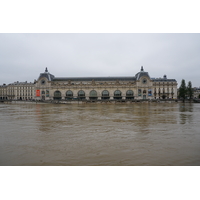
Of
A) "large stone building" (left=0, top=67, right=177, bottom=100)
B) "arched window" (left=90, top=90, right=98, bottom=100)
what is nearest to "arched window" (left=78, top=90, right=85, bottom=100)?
"large stone building" (left=0, top=67, right=177, bottom=100)

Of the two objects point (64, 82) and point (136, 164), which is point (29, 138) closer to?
point (136, 164)

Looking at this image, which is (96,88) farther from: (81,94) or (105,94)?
(81,94)

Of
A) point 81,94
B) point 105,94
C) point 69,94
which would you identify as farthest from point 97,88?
point 69,94

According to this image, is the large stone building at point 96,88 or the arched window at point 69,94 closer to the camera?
the large stone building at point 96,88

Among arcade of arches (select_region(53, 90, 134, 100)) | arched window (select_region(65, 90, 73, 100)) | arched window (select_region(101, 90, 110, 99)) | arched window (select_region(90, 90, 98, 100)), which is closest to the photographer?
arcade of arches (select_region(53, 90, 134, 100))

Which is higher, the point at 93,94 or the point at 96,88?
the point at 96,88

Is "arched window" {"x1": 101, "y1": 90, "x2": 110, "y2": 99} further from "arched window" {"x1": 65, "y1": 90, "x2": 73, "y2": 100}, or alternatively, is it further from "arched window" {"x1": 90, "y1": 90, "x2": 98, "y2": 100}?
"arched window" {"x1": 65, "y1": 90, "x2": 73, "y2": 100}

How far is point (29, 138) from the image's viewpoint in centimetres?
1001

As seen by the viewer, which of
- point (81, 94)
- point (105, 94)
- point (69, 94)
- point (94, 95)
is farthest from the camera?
point (69, 94)

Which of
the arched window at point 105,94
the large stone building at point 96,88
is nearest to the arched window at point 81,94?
the large stone building at point 96,88

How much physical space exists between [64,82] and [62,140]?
87.3m

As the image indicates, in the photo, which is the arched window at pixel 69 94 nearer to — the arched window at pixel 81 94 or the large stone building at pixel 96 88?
the large stone building at pixel 96 88

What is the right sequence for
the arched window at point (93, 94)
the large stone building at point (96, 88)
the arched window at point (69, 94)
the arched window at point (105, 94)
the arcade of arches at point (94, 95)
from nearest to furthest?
1. the large stone building at point (96, 88)
2. the arcade of arches at point (94, 95)
3. the arched window at point (105, 94)
4. the arched window at point (93, 94)
5. the arched window at point (69, 94)

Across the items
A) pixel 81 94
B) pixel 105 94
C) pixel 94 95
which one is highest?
pixel 81 94
